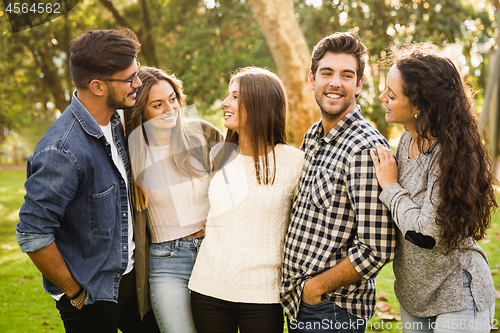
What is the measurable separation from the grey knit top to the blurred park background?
8.68ft

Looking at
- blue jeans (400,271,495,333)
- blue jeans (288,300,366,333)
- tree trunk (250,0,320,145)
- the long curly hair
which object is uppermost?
tree trunk (250,0,320,145)

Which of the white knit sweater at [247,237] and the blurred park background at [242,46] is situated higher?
the blurred park background at [242,46]

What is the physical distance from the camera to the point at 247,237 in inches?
84.7

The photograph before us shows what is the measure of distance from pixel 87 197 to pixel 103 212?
118 mm

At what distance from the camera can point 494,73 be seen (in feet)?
24.6

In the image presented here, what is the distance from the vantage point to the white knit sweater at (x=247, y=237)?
6.95 feet

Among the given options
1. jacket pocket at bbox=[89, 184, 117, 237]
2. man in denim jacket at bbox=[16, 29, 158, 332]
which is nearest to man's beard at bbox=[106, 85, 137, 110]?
man in denim jacket at bbox=[16, 29, 158, 332]

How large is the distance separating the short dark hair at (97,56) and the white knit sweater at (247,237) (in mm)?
895

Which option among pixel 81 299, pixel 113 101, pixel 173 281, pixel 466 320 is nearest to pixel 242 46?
pixel 113 101

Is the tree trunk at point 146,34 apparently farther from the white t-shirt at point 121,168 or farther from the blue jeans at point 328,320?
the blue jeans at point 328,320

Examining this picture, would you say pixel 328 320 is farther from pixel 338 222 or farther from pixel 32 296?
pixel 32 296

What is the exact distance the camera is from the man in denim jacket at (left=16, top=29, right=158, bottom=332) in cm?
Result: 192

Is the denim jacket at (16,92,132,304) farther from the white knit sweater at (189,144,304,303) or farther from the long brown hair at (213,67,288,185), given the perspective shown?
the long brown hair at (213,67,288,185)

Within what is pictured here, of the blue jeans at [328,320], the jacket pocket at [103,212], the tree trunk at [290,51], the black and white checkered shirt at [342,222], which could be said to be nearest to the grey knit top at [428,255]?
the black and white checkered shirt at [342,222]
